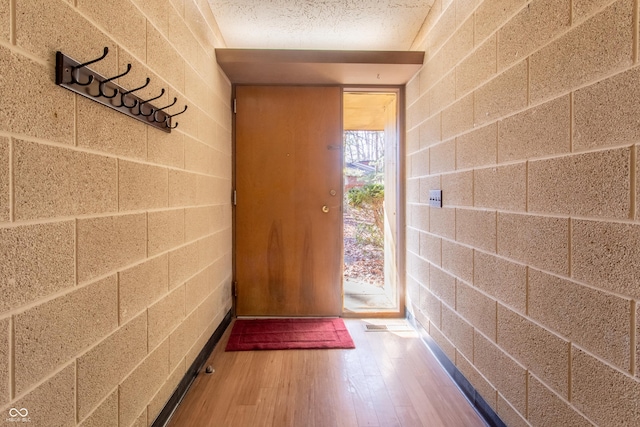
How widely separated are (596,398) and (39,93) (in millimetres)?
1724

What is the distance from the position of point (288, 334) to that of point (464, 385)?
1235mm

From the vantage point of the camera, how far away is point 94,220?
0.94 meters

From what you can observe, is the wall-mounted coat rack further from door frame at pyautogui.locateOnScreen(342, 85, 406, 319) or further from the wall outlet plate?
door frame at pyautogui.locateOnScreen(342, 85, 406, 319)

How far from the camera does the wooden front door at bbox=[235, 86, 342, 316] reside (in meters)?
2.62

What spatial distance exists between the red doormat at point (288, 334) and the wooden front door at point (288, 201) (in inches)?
5.1

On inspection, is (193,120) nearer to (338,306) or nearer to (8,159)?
(8,159)

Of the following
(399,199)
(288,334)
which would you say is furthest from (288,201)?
(288,334)

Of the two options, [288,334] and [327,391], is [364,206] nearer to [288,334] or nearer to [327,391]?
[288,334]

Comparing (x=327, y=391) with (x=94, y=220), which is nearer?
(x=94, y=220)

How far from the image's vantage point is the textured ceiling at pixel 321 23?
1932 mm

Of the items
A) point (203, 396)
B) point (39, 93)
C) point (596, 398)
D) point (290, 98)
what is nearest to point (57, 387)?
point (39, 93)

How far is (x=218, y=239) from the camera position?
2.26 metres

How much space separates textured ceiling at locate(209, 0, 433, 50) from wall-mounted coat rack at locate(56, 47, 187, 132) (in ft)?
3.80

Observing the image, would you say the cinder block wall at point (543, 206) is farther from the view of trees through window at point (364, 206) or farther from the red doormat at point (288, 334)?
the view of trees through window at point (364, 206)
